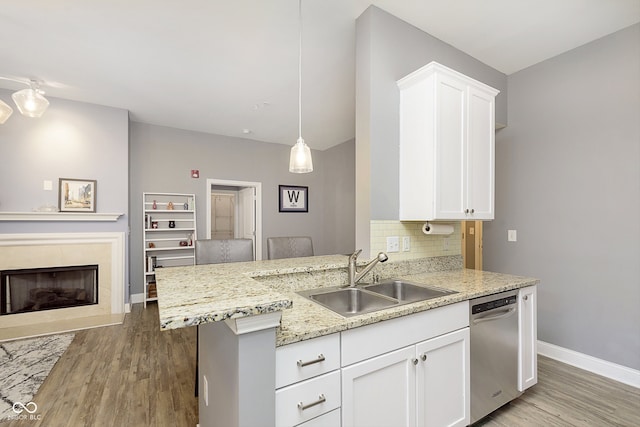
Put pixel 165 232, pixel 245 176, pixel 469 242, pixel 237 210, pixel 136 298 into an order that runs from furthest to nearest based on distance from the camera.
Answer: pixel 237 210
pixel 245 176
pixel 165 232
pixel 136 298
pixel 469 242

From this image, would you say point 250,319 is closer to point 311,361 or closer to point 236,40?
point 311,361

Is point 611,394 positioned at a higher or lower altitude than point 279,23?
lower

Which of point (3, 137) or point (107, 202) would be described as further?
point (107, 202)

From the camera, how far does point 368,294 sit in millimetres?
1711

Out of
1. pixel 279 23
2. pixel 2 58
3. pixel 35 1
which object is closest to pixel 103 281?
pixel 2 58

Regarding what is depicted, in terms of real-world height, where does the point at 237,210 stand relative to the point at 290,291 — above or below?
above

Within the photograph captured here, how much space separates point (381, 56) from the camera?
6.77ft

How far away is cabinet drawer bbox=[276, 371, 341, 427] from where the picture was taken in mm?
1004

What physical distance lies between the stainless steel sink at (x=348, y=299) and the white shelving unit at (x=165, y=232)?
3568 millimetres

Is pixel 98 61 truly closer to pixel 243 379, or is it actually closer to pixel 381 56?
pixel 381 56

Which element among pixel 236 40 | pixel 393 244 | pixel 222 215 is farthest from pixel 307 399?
pixel 222 215

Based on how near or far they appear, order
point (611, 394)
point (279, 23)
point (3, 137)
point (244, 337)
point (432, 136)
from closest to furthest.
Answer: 1. point (244, 337)
2. point (432, 136)
3. point (611, 394)
4. point (279, 23)
5. point (3, 137)

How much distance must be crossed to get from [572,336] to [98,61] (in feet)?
16.4

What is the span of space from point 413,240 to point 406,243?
0.08m
